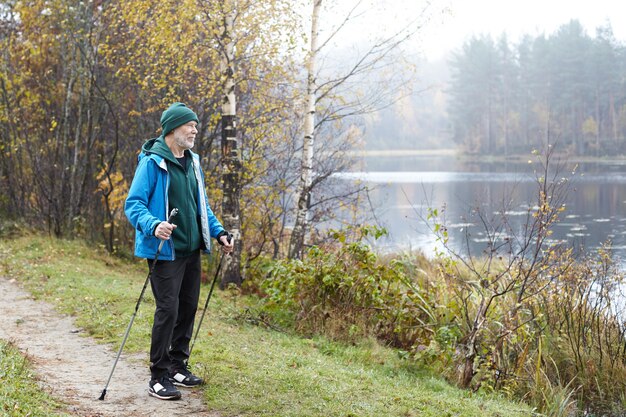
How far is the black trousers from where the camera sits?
15.2 feet

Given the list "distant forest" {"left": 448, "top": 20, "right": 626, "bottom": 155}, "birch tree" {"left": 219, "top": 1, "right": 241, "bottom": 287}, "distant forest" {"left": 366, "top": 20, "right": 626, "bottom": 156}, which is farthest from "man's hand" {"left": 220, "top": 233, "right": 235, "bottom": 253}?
"distant forest" {"left": 448, "top": 20, "right": 626, "bottom": 155}

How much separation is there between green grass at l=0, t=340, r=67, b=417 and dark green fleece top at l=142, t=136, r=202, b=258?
1.20m

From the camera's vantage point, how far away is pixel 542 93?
61.5 meters

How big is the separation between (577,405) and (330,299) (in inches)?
118

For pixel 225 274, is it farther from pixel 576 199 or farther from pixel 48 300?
pixel 576 199

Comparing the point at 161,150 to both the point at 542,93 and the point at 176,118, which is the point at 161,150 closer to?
the point at 176,118

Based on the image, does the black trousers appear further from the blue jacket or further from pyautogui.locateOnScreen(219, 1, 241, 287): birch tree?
pyautogui.locateOnScreen(219, 1, 241, 287): birch tree

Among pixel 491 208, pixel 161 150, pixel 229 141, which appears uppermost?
pixel 229 141

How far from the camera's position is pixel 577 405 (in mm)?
7941

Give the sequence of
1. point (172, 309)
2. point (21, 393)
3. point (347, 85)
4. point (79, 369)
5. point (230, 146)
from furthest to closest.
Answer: point (347, 85) < point (230, 146) < point (79, 369) < point (172, 309) < point (21, 393)

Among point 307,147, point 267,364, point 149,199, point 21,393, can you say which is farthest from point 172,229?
point 307,147

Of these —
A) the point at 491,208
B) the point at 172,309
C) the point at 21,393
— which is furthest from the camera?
the point at 491,208

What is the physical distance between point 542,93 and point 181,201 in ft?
201

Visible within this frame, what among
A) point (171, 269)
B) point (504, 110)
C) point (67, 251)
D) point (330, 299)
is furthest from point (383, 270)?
point (504, 110)
